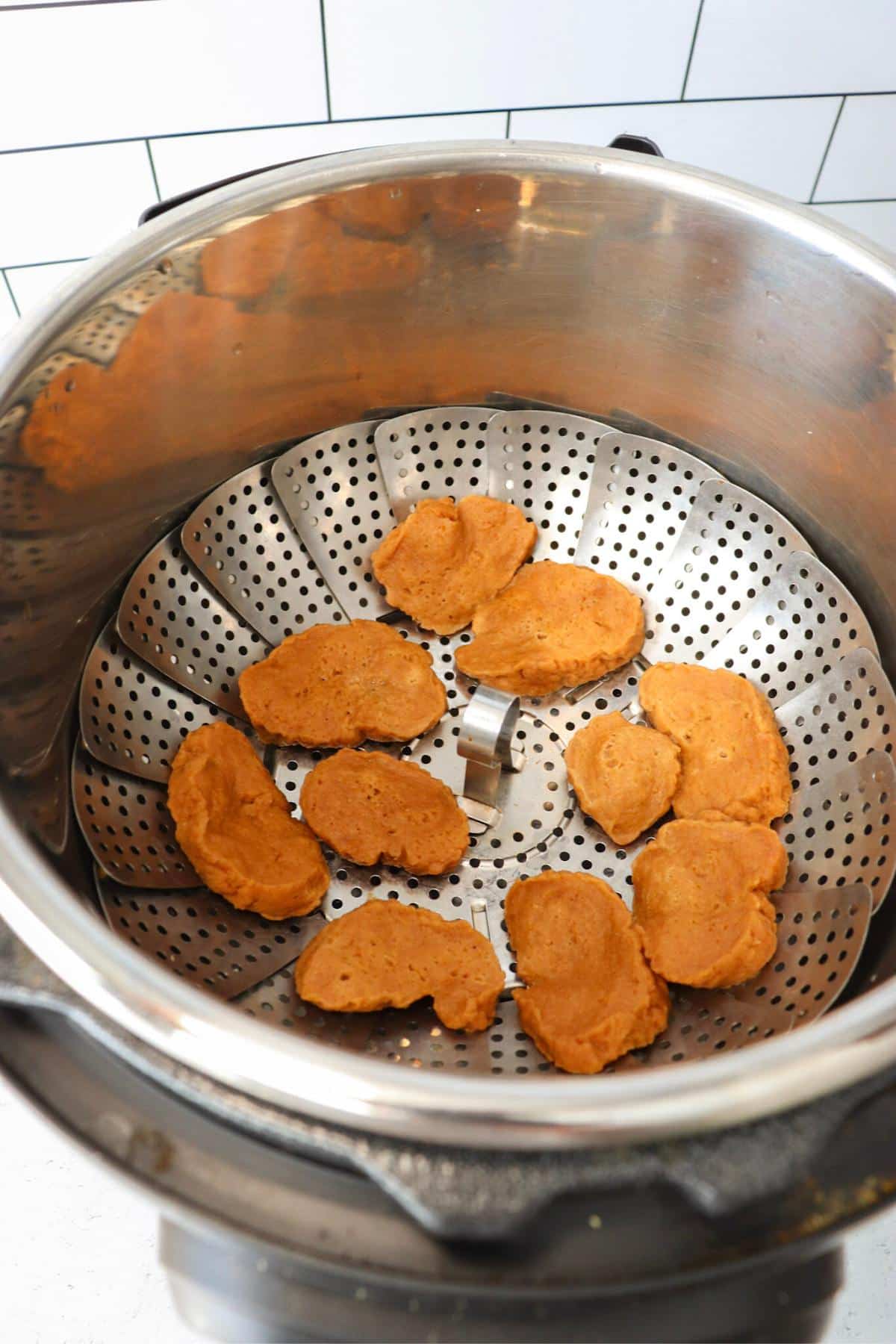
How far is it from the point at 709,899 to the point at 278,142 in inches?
33.3

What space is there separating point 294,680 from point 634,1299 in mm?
530

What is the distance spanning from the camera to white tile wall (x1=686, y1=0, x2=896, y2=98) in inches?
41.1

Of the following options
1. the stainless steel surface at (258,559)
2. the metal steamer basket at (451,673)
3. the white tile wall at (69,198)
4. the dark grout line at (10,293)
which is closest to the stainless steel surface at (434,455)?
the metal steamer basket at (451,673)

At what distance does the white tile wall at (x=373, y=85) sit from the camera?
38.5 inches

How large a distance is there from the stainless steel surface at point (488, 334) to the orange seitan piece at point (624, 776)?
0.68 feet

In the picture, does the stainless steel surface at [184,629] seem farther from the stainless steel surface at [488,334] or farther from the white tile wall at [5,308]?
the white tile wall at [5,308]

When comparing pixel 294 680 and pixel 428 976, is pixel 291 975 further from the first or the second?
pixel 294 680

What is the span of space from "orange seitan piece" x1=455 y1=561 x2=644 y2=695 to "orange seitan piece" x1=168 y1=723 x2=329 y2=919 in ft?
0.70

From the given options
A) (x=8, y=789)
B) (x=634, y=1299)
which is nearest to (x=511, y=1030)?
(x=634, y=1299)

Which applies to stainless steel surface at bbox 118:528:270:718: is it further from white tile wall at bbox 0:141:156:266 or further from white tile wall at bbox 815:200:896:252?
white tile wall at bbox 815:200:896:252

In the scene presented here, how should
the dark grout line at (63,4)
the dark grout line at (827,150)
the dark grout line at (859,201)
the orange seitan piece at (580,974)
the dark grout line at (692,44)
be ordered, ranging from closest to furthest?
the orange seitan piece at (580,974) → the dark grout line at (63,4) → the dark grout line at (692,44) → the dark grout line at (827,150) → the dark grout line at (859,201)

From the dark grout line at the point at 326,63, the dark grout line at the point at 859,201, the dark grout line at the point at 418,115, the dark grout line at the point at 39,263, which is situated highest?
the dark grout line at the point at 326,63

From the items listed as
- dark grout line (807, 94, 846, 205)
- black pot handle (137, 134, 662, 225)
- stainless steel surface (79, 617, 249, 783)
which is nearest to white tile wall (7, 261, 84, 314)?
black pot handle (137, 134, 662, 225)

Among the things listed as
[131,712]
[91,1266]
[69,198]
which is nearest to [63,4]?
[69,198]
